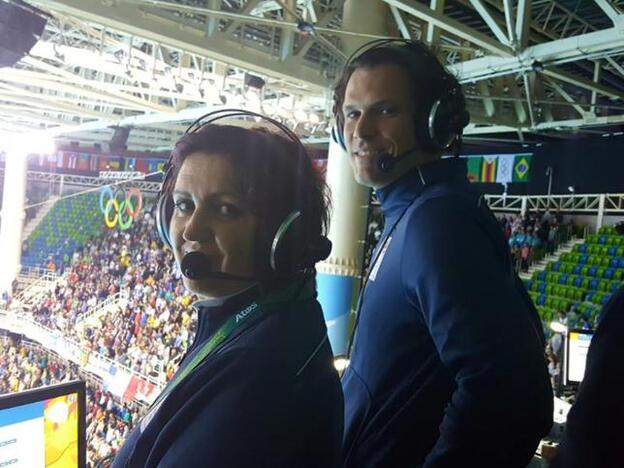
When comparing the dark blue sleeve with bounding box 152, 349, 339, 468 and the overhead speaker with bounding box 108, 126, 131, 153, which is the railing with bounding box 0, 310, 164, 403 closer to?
the overhead speaker with bounding box 108, 126, 131, 153

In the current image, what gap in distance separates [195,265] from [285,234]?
0.11 meters

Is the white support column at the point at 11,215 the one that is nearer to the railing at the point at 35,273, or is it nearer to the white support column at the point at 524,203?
the railing at the point at 35,273

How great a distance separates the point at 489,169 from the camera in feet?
33.0

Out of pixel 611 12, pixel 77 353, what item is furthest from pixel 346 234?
pixel 77 353

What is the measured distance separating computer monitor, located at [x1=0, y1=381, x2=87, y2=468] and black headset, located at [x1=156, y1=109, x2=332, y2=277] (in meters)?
0.47

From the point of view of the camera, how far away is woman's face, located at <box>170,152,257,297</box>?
2.33 ft

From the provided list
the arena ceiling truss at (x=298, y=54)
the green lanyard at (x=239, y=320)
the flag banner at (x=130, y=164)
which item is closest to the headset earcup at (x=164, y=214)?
the green lanyard at (x=239, y=320)

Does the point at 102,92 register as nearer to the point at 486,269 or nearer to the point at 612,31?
the point at 612,31

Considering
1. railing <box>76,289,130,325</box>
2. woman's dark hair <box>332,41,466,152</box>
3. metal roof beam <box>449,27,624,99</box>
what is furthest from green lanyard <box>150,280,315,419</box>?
railing <box>76,289,130,325</box>

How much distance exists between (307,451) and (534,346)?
0.45m

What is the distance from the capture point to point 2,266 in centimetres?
1228

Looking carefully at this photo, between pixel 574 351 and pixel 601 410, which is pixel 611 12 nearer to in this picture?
pixel 574 351

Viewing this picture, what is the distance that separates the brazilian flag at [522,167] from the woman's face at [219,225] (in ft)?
31.3

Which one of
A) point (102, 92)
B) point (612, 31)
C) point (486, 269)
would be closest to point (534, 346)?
point (486, 269)
